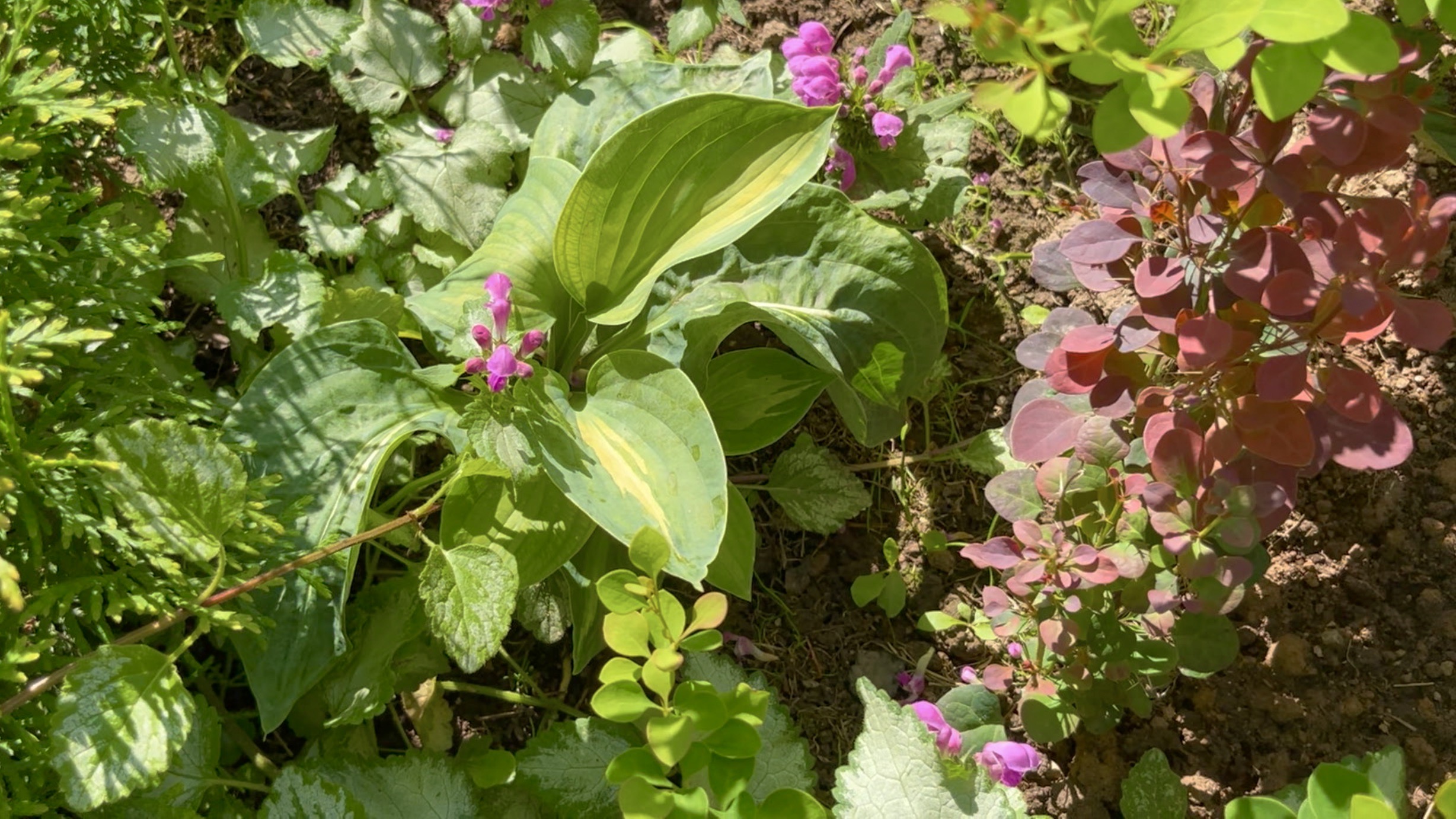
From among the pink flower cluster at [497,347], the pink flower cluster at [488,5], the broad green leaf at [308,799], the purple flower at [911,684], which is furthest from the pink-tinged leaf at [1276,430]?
the pink flower cluster at [488,5]

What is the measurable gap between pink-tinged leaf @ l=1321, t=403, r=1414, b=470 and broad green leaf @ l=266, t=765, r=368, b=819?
4.49 feet

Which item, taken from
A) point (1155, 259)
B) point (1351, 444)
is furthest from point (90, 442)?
point (1351, 444)

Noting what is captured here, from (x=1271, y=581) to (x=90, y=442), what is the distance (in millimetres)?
1791

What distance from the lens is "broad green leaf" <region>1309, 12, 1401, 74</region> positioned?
0.85 metres

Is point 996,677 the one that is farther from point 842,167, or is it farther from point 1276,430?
point 842,167

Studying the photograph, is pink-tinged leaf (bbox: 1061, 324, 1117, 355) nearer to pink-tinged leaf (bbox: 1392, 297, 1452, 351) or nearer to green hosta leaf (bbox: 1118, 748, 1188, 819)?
pink-tinged leaf (bbox: 1392, 297, 1452, 351)

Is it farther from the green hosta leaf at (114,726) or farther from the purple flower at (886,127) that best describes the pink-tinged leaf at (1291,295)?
the green hosta leaf at (114,726)

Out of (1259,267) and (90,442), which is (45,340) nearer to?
(90,442)

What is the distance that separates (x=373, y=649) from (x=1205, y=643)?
1.27 metres

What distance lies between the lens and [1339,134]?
1169 mm

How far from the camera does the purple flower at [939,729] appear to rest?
155cm

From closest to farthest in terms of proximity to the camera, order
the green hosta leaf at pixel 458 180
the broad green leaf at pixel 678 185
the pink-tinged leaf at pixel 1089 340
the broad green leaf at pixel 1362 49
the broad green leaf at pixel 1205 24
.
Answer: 1. the broad green leaf at pixel 1205 24
2. the broad green leaf at pixel 1362 49
3. the pink-tinged leaf at pixel 1089 340
4. the broad green leaf at pixel 678 185
5. the green hosta leaf at pixel 458 180

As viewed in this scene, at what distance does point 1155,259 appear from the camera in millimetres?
1318

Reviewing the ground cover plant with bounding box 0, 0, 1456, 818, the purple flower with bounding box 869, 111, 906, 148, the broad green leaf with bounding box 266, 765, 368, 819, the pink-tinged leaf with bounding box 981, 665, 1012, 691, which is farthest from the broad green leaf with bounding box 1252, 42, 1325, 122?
the broad green leaf with bounding box 266, 765, 368, 819
